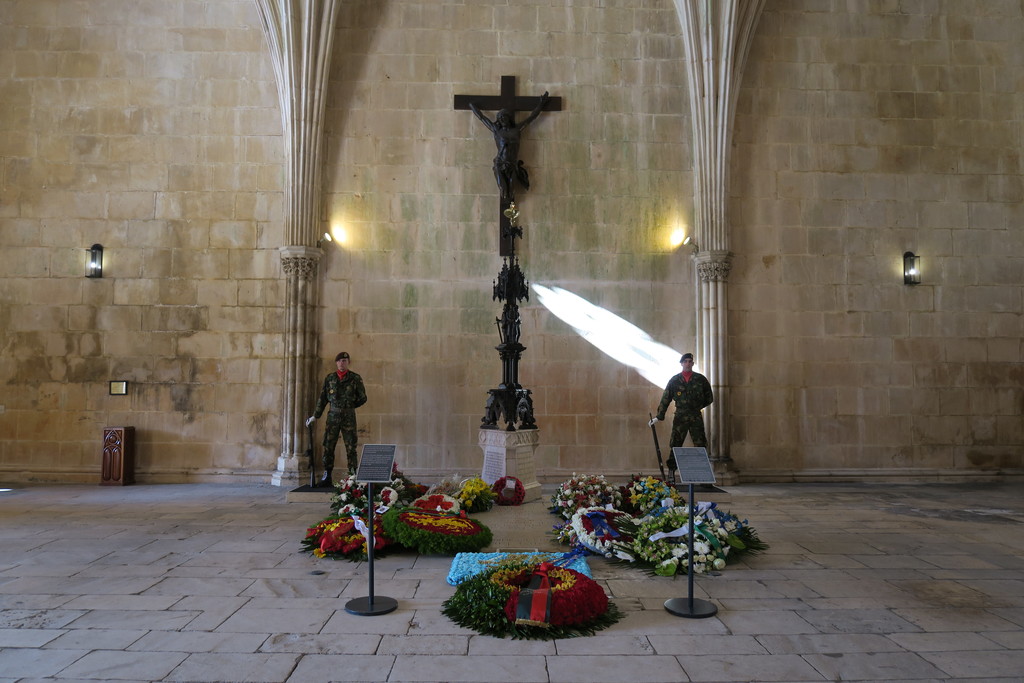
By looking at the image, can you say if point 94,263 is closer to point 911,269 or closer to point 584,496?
point 584,496

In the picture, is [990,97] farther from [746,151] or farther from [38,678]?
[38,678]

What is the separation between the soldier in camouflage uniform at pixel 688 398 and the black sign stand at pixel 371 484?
19.3 ft

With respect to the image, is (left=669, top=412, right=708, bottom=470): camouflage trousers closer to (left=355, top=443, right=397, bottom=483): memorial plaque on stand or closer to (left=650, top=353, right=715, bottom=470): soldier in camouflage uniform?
(left=650, top=353, right=715, bottom=470): soldier in camouflage uniform

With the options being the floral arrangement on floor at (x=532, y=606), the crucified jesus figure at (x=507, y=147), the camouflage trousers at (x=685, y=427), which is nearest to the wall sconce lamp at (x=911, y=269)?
the camouflage trousers at (x=685, y=427)

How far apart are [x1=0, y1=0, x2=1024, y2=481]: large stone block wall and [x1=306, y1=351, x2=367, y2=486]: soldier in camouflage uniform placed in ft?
2.98

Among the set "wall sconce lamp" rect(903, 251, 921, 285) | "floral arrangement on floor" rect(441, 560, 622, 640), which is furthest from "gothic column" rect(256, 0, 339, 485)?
"wall sconce lamp" rect(903, 251, 921, 285)

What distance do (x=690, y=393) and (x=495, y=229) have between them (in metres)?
3.89

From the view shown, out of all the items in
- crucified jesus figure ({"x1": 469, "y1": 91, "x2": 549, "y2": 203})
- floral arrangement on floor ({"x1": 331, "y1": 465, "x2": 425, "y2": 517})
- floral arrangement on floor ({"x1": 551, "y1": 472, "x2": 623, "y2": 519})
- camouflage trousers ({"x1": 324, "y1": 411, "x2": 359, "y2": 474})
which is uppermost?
crucified jesus figure ({"x1": 469, "y1": 91, "x2": 549, "y2": 203})

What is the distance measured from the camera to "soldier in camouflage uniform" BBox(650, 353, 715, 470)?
9703 millimetres

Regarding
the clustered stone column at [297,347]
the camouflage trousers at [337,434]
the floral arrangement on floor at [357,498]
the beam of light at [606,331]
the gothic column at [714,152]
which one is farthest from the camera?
the beam of light at [606,331]

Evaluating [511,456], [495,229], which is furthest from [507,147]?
[511,456]

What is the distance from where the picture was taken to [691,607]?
4418 millimetres

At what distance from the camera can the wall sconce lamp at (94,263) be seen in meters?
10.2

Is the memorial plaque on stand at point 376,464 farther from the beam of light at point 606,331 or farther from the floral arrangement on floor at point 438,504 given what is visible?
the beam of light at point 606,331
